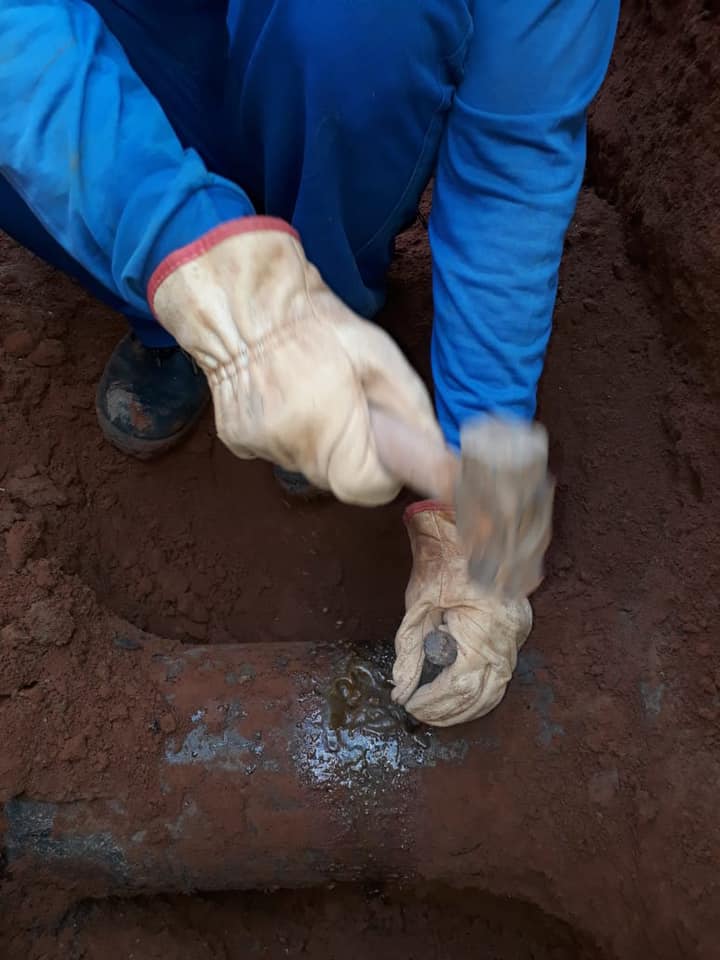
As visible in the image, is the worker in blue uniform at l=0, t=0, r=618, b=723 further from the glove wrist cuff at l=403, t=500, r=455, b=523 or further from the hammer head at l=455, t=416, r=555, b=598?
the hammer head at l=455, t=416, r=555, b=598

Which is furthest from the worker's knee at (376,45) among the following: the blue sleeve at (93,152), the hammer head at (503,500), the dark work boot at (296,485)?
the dark work boot at (296,485)

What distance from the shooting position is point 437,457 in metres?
0.92

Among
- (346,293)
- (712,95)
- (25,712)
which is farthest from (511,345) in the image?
(25,712)

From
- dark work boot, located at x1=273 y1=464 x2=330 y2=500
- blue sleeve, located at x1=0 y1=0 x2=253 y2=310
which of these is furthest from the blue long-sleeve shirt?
dark work boot, located at x1=273 y1=464 x2=330 y2=500

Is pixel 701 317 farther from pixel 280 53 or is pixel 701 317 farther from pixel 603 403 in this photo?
pixel 280 53

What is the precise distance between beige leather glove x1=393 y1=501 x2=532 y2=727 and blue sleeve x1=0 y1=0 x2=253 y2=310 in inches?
24.7

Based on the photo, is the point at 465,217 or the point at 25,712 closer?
the point at 465,217

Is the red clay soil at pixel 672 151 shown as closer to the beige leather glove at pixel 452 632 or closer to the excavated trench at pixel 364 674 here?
the excavated trench at pixel 364 674

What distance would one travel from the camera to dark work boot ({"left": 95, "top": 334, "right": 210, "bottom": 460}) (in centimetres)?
173

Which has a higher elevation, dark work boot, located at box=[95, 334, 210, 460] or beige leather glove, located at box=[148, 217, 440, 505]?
beige leather glove, located at box=[148, 217, 440, 505]

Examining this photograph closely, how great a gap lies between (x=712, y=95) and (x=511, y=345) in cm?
72

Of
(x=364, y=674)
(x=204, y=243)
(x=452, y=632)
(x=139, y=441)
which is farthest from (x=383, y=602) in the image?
(x=204, y=243)

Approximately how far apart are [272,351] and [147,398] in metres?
0.89

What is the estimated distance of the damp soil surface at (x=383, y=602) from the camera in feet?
4.38
